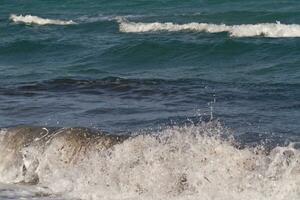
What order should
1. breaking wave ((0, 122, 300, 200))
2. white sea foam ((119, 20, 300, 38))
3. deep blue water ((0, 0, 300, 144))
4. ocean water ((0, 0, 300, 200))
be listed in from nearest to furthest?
breaking wave ((0, 122, 300, 200)) → ocean water ((0, 0, 300, 200)) → deep blue water ((0, 0, 300, 144)) → white sea foam ((119, 20, 300, 38))

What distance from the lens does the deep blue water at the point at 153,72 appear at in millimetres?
12109

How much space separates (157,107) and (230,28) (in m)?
8.68

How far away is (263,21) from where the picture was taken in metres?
22.0

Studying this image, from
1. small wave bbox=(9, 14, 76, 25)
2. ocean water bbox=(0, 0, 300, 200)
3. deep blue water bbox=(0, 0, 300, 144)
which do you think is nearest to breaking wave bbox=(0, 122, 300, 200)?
ocean water bbox=(0, 0, 300, 200)

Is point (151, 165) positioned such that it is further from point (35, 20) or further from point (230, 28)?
point (35, 20)

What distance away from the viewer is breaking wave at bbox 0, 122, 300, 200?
8.79 m

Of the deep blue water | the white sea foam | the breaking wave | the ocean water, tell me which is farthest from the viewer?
the white sea foam

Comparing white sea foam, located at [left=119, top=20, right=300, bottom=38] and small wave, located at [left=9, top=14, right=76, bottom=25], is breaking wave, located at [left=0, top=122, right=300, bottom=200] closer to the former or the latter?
white sea foam, located at [left=119, top=20, right=300, bottom=38]

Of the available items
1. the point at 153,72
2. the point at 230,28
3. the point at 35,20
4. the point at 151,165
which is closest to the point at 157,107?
the point at 151,165

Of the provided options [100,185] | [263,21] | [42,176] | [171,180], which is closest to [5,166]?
[42,176]

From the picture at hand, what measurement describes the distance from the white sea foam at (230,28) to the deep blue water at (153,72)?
306 millimetres

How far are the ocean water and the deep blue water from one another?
36 millimetres

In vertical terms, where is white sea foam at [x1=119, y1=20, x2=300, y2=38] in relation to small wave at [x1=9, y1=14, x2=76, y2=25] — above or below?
above

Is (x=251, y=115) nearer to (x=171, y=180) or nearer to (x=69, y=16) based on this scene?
(x=171, y=180)
